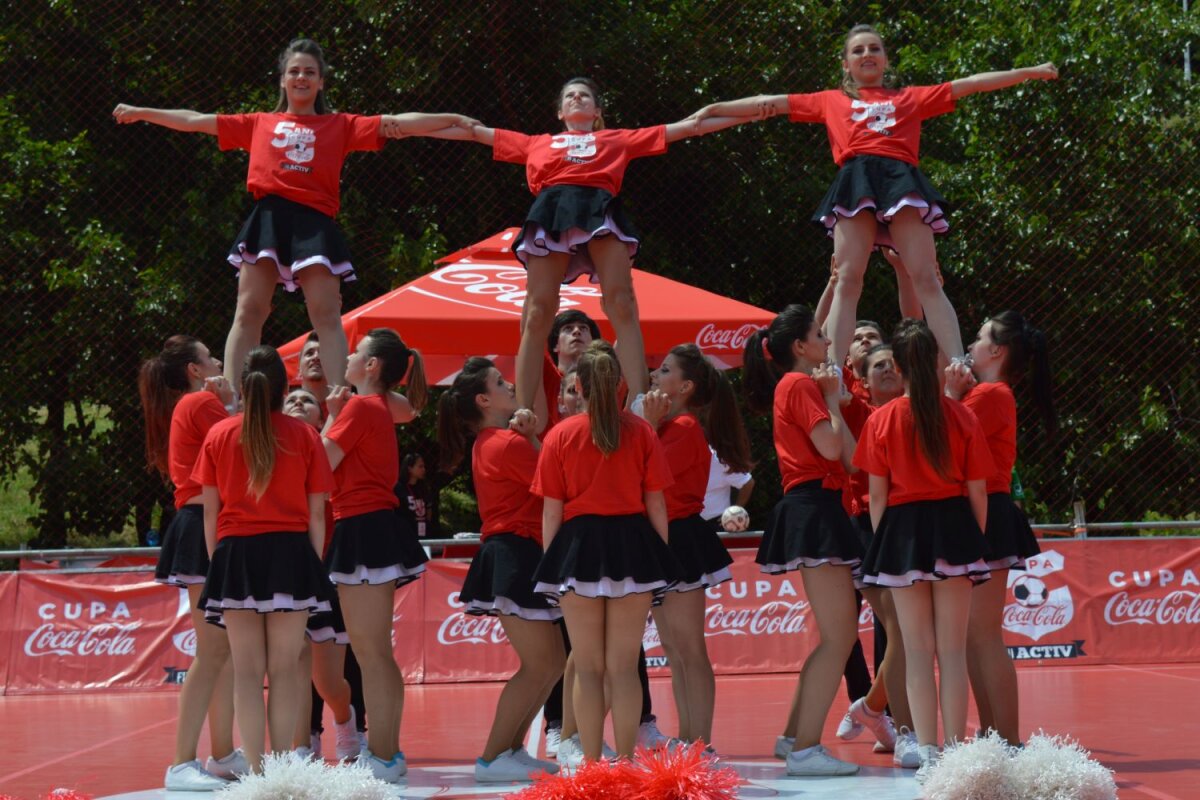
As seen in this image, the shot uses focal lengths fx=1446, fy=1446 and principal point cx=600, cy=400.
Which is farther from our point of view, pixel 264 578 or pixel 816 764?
pixel 816 764

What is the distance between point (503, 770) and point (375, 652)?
643 mm

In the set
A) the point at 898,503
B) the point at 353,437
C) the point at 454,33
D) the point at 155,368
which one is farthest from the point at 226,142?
the point at 454,33

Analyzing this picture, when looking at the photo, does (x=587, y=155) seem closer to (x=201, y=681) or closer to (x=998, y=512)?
(x=998, y=512)

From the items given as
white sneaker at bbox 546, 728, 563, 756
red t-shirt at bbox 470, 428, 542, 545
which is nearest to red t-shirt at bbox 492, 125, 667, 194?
red t-shirt at bbox 470, 428, 542, 545

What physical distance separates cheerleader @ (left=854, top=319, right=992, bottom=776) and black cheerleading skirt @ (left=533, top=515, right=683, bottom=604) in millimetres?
729

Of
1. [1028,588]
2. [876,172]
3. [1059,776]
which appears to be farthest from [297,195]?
[1028,588]

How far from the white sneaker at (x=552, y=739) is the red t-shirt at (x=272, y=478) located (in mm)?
1606

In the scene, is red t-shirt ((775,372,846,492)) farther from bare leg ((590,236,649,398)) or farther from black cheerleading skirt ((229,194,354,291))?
black cheerleading skirt ((229,194,354,291))

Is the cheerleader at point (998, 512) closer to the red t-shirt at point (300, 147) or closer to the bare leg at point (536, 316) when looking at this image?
the bare leg at point (536, 316)

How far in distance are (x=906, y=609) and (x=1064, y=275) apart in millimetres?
7799

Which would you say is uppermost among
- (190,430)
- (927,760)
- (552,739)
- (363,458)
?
(190,430)

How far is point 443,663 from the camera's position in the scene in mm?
9062

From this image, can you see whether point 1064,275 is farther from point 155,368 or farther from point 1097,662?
point 155,368

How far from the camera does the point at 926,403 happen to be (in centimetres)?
475
